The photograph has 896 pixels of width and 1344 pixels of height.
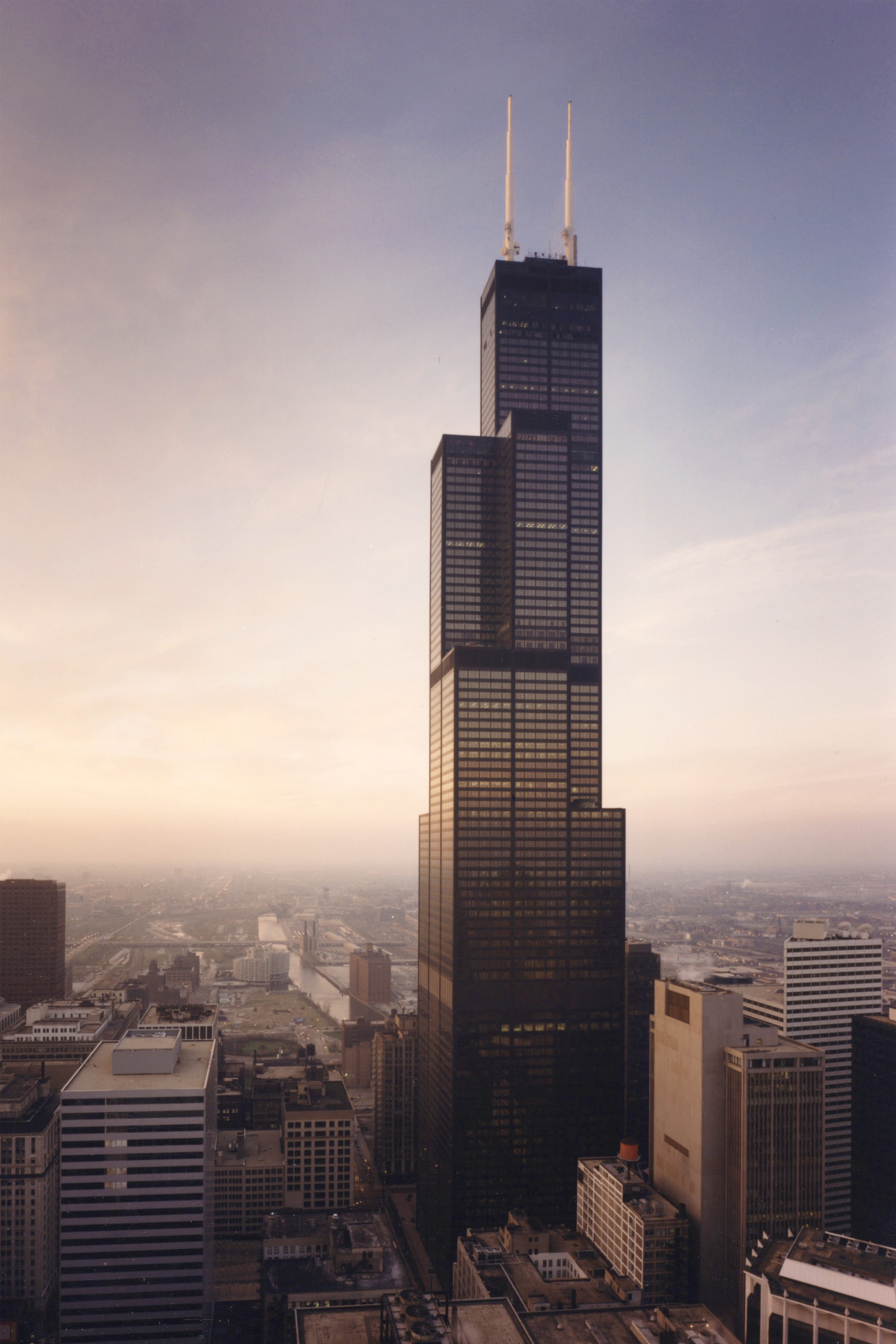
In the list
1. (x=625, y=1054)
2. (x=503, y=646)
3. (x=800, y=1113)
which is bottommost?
(x=625, y=1054)

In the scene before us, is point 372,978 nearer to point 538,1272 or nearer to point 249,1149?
point 249,1149

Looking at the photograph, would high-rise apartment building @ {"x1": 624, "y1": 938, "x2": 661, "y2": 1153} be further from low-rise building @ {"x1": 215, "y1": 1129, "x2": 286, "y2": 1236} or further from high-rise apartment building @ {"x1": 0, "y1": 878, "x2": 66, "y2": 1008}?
high-rise apartment building @ {"x1": 0, "y1": 878, "x2": 66, "y2": 1008}

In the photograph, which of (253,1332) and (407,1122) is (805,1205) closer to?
(253,1332)

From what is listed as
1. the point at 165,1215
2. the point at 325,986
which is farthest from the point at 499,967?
the point at 325,986

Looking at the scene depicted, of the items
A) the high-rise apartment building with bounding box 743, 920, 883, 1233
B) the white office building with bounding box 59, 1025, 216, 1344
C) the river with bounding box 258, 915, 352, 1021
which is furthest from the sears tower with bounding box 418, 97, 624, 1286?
the river with bounding box 258, 915, 352, 1021

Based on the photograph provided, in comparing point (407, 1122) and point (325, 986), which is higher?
point (407, 1122)
